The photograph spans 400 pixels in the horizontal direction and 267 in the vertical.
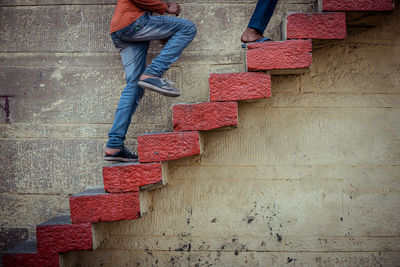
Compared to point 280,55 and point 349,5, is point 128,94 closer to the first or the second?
point 280,55

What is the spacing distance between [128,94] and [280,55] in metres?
1.44

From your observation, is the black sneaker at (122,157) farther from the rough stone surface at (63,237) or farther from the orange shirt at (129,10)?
the orange shirt at (129,10)

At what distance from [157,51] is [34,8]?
152cm

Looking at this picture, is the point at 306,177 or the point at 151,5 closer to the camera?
the point at 151,5

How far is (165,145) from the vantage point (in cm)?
274

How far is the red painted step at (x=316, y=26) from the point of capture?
9.02 ft

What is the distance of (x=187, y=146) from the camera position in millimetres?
2748

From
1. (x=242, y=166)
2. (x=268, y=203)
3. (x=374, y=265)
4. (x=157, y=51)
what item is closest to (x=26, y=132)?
(x=157, y=51)

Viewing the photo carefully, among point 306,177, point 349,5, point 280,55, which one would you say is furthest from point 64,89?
point 349,5

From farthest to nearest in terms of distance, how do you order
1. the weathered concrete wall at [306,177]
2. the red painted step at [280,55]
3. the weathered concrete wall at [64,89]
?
the weathered concrete wall at [64,89]
the weathered concrete wall at [306,177]
the red painted step at [280,55]

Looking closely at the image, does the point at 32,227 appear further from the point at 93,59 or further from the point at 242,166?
the point at 242,166

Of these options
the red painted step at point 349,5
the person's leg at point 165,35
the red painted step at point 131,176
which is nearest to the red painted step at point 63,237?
the red painted step at point 131,176

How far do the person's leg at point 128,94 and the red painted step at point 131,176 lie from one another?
271mm

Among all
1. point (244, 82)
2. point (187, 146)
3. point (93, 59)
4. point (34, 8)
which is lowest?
point (187, 146)
